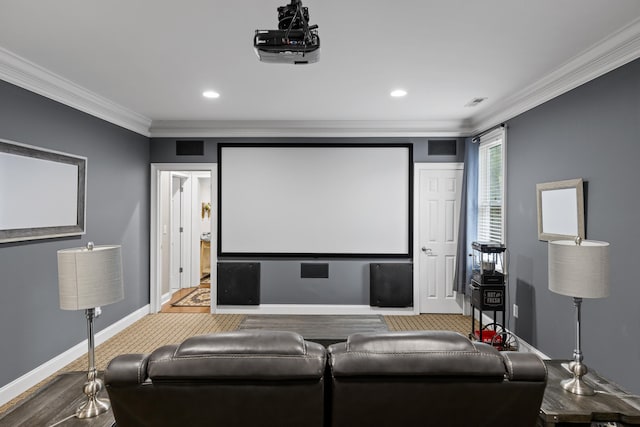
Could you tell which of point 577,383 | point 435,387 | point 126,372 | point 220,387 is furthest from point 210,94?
point 577,383

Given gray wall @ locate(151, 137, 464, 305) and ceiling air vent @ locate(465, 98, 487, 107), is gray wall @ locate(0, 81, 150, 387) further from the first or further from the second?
ceiling air vent @ locate(465, 98, 487, 107)

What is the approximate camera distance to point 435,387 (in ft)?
4.03

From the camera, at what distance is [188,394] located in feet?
3.99

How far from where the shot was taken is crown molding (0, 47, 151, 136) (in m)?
2.78

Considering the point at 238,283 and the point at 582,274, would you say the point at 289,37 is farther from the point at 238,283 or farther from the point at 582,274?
the point at 238,283

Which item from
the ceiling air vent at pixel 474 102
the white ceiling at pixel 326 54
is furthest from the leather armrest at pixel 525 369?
the ceiling air vent at pixel 474 102

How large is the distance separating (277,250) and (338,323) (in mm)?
1953

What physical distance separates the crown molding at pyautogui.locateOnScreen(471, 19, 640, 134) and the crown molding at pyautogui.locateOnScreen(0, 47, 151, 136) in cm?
436

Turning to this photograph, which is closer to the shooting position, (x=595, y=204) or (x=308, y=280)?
(x=595, y=204)

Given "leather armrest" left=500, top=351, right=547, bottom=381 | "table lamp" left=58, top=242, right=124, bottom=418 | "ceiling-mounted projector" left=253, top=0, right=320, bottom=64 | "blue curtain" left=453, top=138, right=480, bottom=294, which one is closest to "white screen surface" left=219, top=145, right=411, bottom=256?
"blue curtain" left=453, top=138, right=480, bottom=294

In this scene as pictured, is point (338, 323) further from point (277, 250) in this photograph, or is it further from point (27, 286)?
point (27, 286)

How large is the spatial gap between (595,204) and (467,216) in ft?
6.81

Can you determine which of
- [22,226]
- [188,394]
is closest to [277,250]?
[22,226]

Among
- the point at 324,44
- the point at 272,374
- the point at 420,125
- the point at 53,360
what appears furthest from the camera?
the point at 420,125
